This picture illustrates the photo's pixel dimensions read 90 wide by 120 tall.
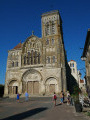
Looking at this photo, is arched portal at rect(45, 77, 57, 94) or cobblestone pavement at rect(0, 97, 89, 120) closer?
cobblestone pavement at rect(0, 97, 89, 120)

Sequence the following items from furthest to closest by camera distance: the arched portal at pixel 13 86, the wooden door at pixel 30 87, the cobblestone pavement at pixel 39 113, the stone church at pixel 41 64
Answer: the arched portal at pixel 13 86 < the wooden door at pixel 30 87 < the stone church at pixel 41 64 < the cobblestone pavement at pixel 39 113

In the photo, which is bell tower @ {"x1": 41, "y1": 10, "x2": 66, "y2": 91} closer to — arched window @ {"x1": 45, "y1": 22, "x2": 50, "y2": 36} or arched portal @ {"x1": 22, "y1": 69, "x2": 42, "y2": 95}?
arched window @ {"x1": 45, "y1": 22, "x2": 50, "y2": 36}

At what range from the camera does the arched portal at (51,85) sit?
28188 millimetres

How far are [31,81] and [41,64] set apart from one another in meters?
5.22

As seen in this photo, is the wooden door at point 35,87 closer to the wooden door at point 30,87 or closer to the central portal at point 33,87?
the central portal at point 33,87

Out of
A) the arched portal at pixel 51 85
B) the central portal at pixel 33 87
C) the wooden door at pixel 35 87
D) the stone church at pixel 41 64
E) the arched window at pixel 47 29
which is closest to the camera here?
the arched portal at pixel 51 85

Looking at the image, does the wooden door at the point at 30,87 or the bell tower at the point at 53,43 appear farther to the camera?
the wooden door at the point at 30,87

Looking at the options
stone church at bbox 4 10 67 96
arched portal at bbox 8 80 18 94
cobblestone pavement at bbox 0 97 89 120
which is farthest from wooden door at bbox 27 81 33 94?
cobblestone pavement at bbox 0 97 89 120

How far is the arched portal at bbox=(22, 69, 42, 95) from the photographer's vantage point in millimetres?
29734

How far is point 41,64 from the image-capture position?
3006 cm

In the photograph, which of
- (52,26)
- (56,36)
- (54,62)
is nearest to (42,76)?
(54,62)

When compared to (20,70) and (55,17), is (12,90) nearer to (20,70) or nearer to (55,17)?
(20,70)

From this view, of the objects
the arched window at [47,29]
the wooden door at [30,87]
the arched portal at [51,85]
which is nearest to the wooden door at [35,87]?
the wooden door at [30,87]

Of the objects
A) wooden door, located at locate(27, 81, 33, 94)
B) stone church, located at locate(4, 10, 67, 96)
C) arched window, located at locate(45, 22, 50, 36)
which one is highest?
arched window, located at locate(45, 22, 50, 36)
